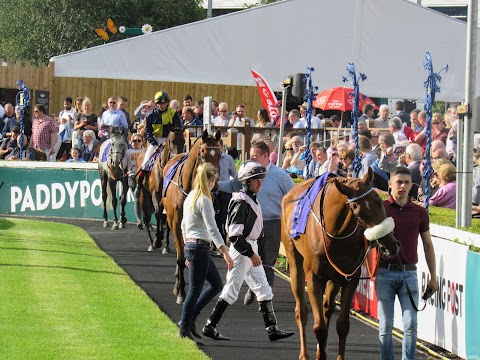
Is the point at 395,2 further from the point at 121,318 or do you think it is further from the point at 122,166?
the point at 121,318

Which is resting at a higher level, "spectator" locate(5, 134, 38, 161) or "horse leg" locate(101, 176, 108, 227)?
"spectator" locate(5, 134, 38, 161)

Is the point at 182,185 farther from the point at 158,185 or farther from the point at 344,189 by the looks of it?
the point at 344,189

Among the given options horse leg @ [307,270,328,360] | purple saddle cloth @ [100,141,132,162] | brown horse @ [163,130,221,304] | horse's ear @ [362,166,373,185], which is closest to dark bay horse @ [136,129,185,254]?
brown horse @ [163,130,221,304]

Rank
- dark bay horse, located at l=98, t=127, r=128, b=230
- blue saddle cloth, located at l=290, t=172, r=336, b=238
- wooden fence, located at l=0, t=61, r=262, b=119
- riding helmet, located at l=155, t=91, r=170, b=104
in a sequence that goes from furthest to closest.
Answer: wooden fence, located at l=0, t=61, r=262, b=119, dark bay horse, located at l=98, t=127, r=128, b=230, riding helmet, located at l=155, t=91, r=170, b=104, blue saddle cloth, located at l=290, t=172, r=336, b=238

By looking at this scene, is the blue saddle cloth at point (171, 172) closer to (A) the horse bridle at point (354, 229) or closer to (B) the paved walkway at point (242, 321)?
(B) the paved walkway at point (242, 321)

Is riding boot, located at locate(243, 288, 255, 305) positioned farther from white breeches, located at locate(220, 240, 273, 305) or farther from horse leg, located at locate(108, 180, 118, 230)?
horse leg, located at locate(108, 180, 118, 230)

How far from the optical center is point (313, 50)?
81.0ft

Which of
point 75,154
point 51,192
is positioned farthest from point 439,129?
point 51,192

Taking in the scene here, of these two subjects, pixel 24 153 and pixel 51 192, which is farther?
pixel 24 153

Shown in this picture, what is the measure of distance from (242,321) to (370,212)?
387cm

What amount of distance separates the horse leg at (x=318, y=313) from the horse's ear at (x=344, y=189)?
1104 millimetres

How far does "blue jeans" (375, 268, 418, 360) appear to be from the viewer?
10062 mm

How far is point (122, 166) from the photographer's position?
2453 cm

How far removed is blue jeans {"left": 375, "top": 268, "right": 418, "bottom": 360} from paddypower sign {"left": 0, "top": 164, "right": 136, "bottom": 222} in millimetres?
17692
